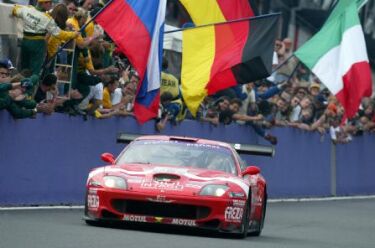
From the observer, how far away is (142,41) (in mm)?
22078

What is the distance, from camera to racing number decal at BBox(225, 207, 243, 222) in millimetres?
16234

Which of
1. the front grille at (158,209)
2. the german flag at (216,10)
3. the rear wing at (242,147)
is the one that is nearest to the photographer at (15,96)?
the rear wing at (242,147)

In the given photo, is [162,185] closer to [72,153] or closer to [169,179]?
[169,179]

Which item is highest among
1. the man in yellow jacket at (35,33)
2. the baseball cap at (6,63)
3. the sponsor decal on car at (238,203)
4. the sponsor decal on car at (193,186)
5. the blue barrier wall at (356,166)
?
the man in yellow jacket at (35,33)

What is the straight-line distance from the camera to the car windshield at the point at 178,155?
17219 mm

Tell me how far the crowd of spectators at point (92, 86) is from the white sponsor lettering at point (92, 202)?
3.01m

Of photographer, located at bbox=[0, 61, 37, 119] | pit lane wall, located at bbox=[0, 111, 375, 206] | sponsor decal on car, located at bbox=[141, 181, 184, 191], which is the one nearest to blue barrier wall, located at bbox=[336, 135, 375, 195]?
pit lane wall, located at bbox=[0, 111, 375, 206]

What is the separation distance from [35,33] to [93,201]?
14.4 ft

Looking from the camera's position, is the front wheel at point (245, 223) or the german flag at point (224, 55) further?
the german flag at point (224, 55)

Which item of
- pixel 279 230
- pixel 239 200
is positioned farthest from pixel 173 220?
pixel 279 230

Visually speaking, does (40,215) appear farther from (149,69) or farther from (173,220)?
(149,69)

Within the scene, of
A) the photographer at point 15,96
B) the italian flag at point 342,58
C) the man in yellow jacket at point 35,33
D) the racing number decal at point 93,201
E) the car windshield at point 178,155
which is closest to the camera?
the racing number decal at point 93,201

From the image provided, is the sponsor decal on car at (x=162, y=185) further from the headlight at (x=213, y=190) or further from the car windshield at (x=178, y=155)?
the car windshield at (x=178, y=155)

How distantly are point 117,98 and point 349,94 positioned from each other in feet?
22.7
